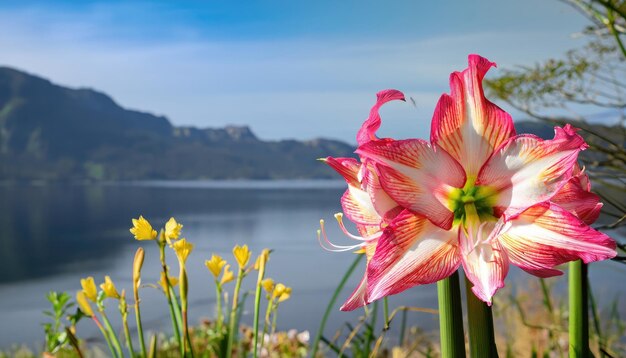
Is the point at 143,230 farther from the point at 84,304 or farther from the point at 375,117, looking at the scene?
the point at 375,117

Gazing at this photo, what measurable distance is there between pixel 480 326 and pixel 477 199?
0.44 ft

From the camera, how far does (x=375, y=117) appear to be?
690 mm

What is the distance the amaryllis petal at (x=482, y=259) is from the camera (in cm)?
63

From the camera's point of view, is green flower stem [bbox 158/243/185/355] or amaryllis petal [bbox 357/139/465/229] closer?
amaryllis petal [bbox 357/139/465/229]

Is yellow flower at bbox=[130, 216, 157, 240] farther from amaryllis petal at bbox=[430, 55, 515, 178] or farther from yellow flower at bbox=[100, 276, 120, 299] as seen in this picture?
amaryllis petal at bbox=[430, 55, 515, 178]

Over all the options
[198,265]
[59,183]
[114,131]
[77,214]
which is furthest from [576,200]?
[114,131]

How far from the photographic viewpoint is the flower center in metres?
0.67

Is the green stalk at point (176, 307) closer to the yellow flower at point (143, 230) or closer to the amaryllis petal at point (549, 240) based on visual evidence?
the yellow flower at point (143, 230)

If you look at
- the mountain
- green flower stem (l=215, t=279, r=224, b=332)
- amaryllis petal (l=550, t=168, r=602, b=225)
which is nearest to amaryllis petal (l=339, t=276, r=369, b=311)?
amaryllis petal (l=550, t=168, r=602, b=225)

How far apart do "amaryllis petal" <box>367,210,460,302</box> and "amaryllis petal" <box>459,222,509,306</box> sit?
1cm

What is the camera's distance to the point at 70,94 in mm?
157125

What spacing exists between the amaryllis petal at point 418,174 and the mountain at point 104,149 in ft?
368

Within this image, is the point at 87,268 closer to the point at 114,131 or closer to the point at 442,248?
the point at 442,248

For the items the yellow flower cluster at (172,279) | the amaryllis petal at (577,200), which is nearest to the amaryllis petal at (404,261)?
the amaryllis petal at (577,200)
